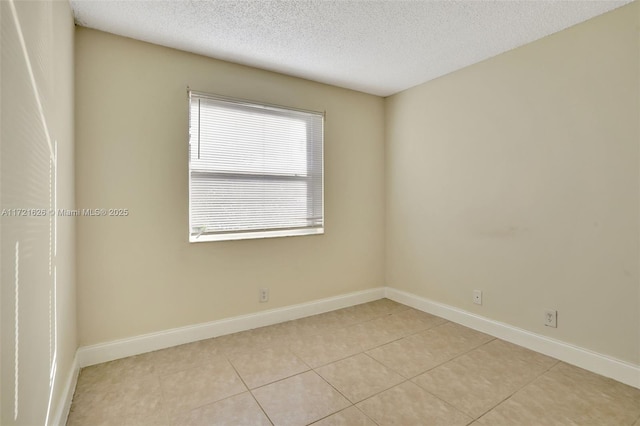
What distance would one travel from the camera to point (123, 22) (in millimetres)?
2166

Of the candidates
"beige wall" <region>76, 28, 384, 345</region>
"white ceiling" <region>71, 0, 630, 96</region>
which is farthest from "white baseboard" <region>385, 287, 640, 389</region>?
"white ceiling" <region>71, 0, 630, 96</region>

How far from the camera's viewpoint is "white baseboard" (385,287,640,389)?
203cm

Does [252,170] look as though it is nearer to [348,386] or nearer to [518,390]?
[348,386]

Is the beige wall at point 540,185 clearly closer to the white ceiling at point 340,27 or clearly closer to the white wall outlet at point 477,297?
the white wall outlet at point 477,297

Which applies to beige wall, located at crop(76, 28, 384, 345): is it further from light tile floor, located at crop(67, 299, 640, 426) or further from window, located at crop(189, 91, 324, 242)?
light tile floor, located at crop(67, 299, 640, 426)

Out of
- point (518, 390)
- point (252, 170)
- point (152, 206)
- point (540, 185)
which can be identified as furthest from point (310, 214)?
point (518, 390)

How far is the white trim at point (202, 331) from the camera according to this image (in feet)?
7.46

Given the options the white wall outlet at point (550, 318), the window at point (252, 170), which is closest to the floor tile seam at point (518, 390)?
the white wall outlet at point (550, 318)

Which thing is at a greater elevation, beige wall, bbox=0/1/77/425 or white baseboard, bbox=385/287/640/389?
beige wall, bbox=0/1/77/425

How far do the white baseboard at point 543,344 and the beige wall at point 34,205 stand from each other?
9.68 feet

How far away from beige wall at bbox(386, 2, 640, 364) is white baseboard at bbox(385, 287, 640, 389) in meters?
0.05

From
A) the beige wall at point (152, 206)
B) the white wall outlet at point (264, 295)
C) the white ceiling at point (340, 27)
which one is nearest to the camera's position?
the white ceiling at point (340, 27)

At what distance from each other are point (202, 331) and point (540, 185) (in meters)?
2.92

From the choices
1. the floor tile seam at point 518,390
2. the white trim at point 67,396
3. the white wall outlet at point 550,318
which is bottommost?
the floor tile seam at point 518,390
